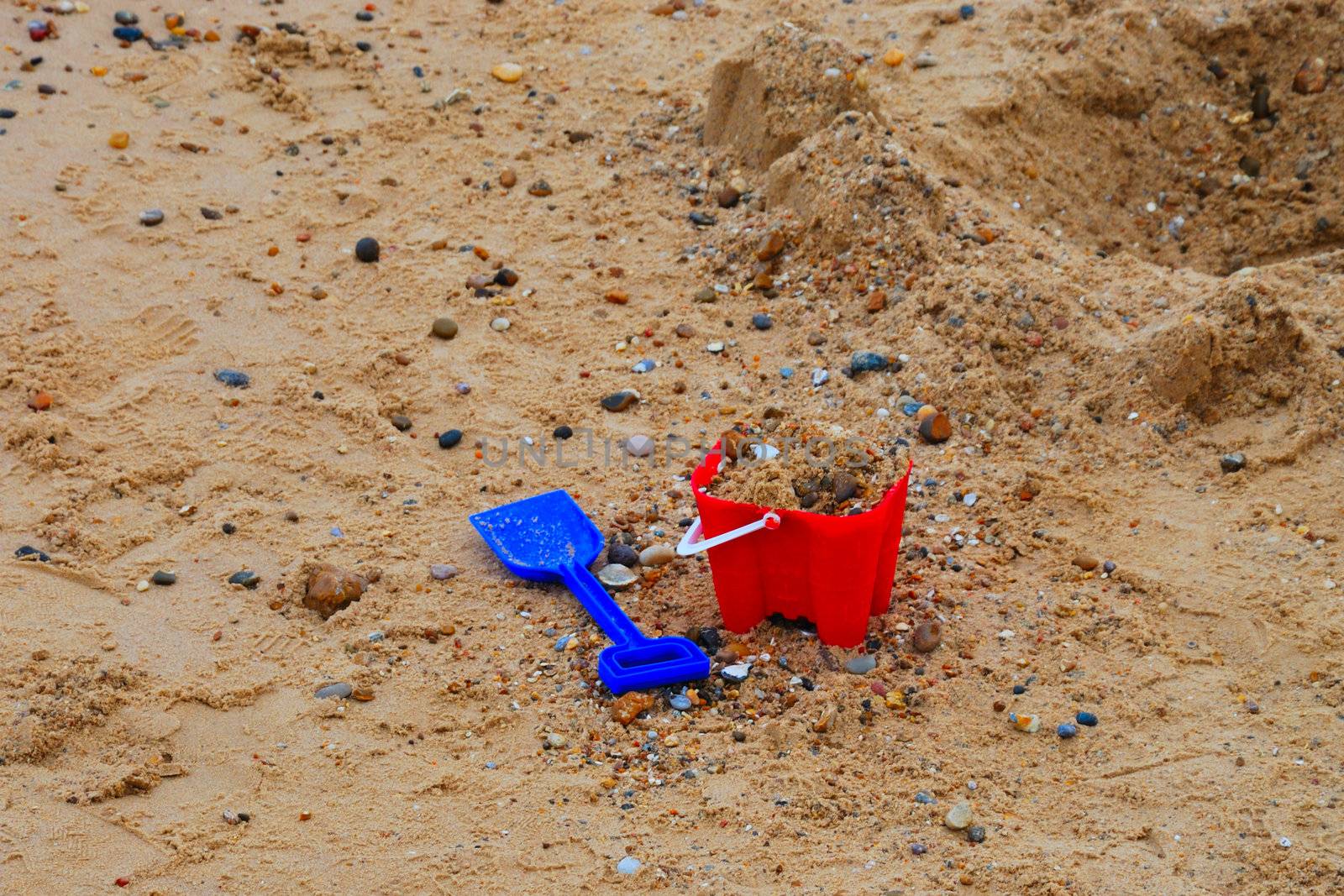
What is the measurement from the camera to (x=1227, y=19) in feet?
16.6

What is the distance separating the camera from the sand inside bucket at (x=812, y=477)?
298 centimetres

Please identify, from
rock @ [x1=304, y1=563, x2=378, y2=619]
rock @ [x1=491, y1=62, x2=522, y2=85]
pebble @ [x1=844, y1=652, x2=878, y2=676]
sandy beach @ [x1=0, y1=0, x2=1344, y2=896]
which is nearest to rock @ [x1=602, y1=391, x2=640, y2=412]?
sandy beach @ [x1=0, y1=0, x2=1344, y2=896]

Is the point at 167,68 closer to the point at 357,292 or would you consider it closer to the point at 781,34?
the point at 357,292

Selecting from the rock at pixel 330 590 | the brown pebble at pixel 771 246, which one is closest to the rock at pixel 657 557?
the rock at pixel 330 590

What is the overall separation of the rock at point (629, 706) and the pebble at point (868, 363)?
1.44m

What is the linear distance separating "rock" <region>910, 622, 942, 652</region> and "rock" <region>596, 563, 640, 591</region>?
29.4 inches

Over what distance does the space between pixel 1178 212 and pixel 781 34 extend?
1655 mm

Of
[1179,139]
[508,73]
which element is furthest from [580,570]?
[1179,139]

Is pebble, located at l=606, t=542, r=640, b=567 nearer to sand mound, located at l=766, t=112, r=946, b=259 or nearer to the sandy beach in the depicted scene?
the sandy beach

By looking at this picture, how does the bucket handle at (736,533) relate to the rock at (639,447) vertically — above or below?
above

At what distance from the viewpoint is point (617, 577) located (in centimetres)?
338

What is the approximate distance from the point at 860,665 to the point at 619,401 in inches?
50.5

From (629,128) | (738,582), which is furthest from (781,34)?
(738,582)

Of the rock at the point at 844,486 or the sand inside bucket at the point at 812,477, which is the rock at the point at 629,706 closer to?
the sand inside bucket at the point at 812,477
